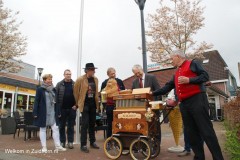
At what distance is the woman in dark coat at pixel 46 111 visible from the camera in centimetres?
606

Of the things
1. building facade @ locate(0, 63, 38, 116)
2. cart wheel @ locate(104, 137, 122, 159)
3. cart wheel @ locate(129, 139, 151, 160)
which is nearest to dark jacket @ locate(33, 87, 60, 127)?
cart wheel @ locate(104, 137, 122, 159)

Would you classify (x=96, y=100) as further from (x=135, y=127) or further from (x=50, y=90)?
(x=135, y=127)

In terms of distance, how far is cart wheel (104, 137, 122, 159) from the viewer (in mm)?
4923

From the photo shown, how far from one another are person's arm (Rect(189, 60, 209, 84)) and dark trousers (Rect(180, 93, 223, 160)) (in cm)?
24

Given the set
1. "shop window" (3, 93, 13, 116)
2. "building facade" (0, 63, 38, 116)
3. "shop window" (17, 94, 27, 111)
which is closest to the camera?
"building facade" (0, 63, 38, 116)

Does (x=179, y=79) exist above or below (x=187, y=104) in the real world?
above

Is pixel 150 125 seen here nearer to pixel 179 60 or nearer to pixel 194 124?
pixel 194 124

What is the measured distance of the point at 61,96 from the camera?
6.69 m

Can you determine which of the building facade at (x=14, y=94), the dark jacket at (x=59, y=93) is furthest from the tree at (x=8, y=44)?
the dark jacket at (x=59, y=93)

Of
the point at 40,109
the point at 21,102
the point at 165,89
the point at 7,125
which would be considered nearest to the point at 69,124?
the point at 40,109

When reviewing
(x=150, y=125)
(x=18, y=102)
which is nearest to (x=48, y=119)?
(x=150, y=125)

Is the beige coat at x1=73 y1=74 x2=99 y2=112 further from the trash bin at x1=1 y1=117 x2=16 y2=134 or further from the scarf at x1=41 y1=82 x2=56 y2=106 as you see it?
the trash bin at x1=1 y1=117 x2=16 y2=134

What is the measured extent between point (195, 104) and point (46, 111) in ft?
12.2

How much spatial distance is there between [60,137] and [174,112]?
3083 millimetres
